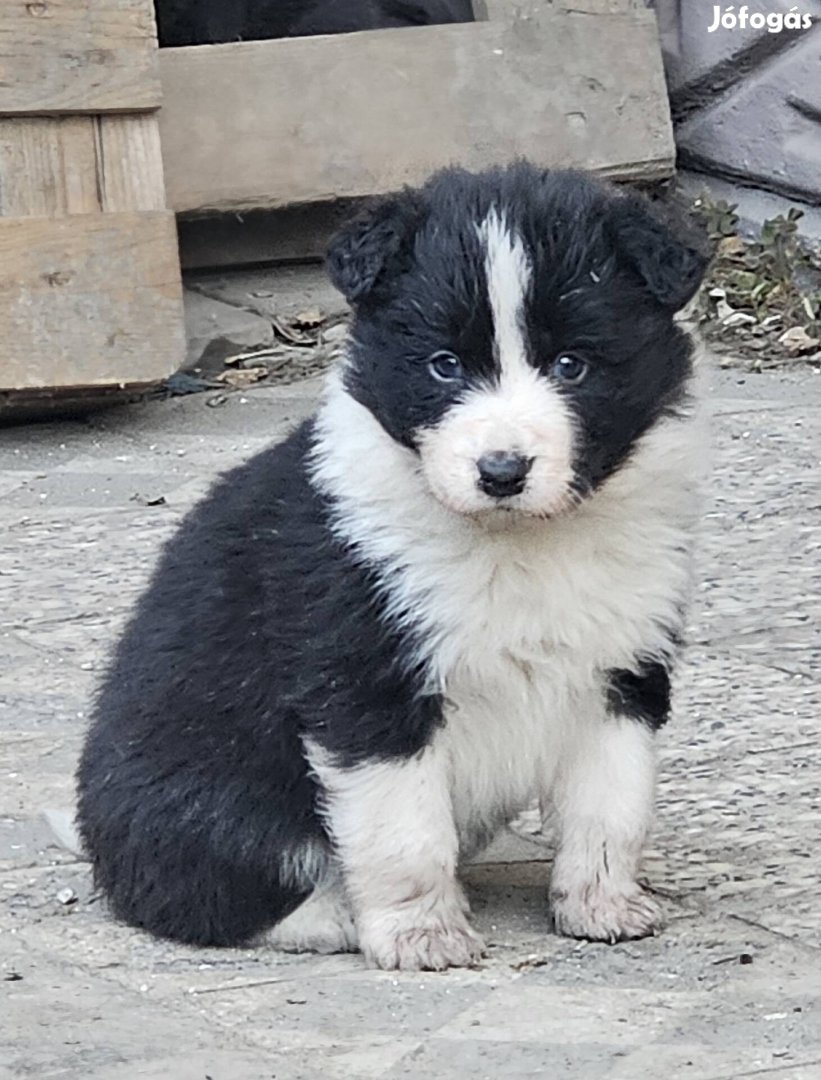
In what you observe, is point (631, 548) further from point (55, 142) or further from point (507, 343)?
point (55, 142)

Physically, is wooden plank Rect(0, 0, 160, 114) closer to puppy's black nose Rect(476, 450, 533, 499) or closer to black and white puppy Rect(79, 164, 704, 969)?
black and white puppy Rect(79, 164, 704, 969)

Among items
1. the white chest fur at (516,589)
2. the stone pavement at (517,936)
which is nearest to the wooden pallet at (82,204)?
the stone pavement at (517,936)

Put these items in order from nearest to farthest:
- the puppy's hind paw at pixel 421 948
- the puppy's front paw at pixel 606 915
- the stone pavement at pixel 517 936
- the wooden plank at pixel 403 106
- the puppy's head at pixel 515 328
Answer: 1. the stone pavement at pixel 517 936
2. the puppy's head at pixel 515 328
3. the puppy's hind paw at pixel 421 948
4. the puppy's front paw at pixel 606 915
5. the wooden plank at pixel 403 106

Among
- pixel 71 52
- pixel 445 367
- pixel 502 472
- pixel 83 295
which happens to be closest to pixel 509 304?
pixel 445 367

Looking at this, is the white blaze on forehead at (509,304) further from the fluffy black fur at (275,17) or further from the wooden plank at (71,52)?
the fluffy black fur at (275,17)

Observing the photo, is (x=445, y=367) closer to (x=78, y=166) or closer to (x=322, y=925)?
(x=322, y=925)

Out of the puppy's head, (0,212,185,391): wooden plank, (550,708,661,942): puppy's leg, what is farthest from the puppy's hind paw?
(0,212,185,391): wooden plank

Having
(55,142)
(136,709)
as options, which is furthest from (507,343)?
(55,142)
